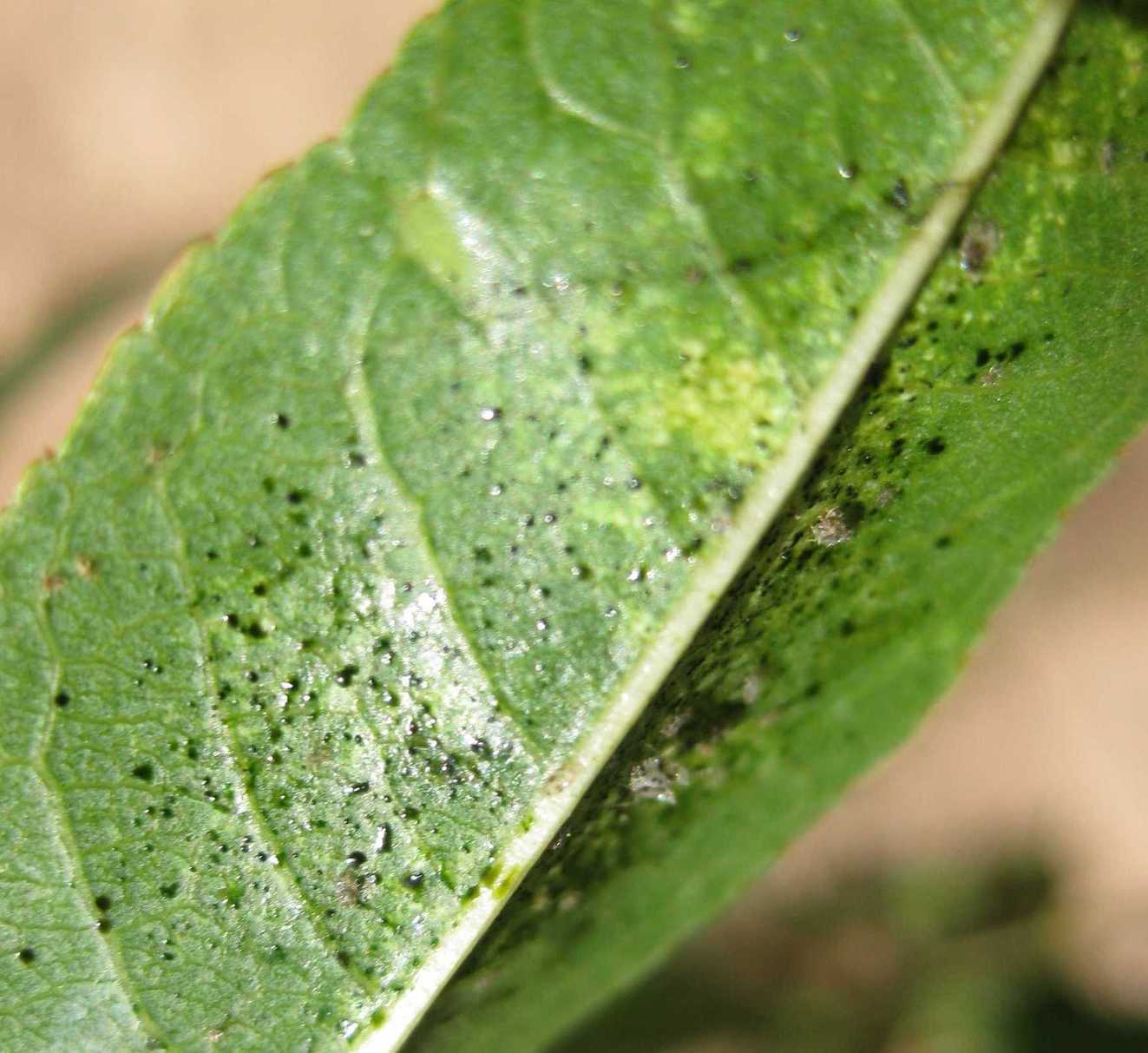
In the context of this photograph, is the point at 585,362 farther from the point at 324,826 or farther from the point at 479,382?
the point at 324,826

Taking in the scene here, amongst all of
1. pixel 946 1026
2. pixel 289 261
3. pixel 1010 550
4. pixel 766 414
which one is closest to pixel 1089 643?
pixel 946 1026

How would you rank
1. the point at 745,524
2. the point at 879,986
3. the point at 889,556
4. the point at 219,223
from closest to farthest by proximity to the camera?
the point at 745,524 < the point at 889,556 < the point at 879,986 < the point at 219,223

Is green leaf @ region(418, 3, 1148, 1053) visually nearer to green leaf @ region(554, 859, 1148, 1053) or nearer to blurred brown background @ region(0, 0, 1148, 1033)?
green leaf @ region(554, 859, 1148, 1053)

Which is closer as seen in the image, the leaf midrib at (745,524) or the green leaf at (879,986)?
the leaf midrib at (745,524)

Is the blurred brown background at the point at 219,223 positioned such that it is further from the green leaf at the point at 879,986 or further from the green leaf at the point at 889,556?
the green leaf at the point at 889,556

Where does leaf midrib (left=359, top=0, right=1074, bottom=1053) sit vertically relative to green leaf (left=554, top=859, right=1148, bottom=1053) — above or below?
above

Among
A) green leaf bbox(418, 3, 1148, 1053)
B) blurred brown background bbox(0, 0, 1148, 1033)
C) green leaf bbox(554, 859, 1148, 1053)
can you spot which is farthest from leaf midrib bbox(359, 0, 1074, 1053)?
blurred brown background bbox(0, 0, 1148, 1033)

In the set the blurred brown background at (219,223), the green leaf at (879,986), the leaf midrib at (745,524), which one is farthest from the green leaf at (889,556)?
the blurred brown background at (219,223)

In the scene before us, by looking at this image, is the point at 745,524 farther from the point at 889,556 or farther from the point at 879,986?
the point at 879,986

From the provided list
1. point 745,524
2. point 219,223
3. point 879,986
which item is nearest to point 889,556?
point 745,524
